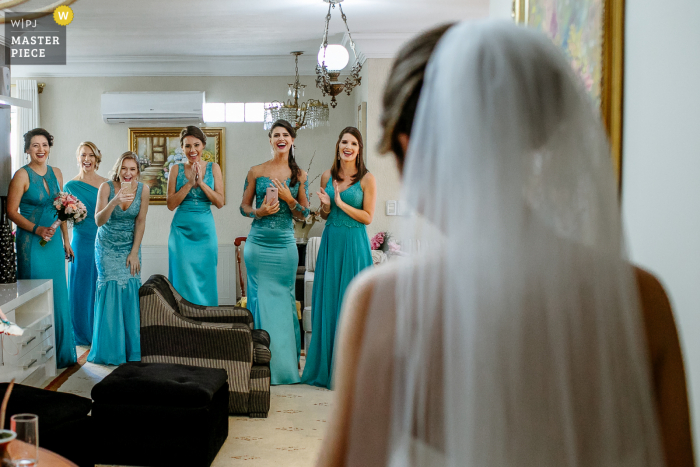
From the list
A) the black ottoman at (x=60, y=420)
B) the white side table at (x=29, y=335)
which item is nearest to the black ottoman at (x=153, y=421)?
the black ottoman at (x=60, y=420)

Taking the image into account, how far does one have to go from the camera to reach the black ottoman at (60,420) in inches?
90.9

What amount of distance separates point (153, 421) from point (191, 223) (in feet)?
6.82

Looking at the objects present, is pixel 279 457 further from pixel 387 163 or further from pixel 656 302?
pixel 387 163

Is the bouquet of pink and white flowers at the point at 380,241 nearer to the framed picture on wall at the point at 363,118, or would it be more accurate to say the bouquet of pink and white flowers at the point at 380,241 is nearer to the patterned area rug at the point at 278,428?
the framed picture on wall at the point at 363,118

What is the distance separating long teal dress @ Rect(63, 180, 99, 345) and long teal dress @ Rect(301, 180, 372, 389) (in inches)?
85.8

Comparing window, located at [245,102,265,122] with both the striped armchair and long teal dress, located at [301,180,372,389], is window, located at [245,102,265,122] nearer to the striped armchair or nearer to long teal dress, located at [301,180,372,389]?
long teal dress, located at [301,180,372,389]

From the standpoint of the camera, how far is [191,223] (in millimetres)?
4559

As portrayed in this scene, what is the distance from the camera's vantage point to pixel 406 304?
64 cm

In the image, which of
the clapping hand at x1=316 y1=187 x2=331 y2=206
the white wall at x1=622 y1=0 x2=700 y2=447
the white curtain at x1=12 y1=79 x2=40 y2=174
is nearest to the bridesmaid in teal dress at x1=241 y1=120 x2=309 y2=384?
the clapping hand at x1=316 y1=187 x2=331 y2=206

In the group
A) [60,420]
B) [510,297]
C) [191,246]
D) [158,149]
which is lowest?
[60,420]

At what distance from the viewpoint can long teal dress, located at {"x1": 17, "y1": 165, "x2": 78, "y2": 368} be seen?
425 centimetres

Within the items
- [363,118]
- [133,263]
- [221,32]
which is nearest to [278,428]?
[133,263]

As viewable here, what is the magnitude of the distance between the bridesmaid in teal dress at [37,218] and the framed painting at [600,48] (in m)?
3.89

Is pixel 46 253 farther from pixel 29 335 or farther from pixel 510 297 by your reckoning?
pixel 510 297
